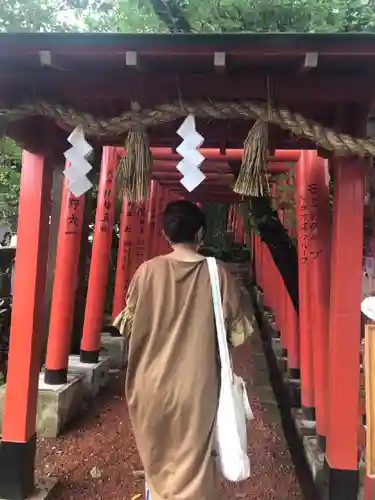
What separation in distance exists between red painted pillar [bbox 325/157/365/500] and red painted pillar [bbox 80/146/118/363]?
3.79 metres

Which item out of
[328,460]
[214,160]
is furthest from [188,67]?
[214,160]

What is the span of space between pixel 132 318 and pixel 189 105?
1.30 metres

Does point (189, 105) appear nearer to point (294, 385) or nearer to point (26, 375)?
point (26, 375)

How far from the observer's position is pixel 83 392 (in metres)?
6.14

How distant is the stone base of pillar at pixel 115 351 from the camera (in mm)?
7778

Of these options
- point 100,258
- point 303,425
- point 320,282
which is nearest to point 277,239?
point 320,282

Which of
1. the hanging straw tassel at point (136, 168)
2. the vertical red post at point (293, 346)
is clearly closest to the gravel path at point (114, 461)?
the vertical red post at point (293, 346)

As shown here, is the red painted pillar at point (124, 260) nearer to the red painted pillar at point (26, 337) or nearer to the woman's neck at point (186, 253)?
the red painted pillar at point (26, 337)

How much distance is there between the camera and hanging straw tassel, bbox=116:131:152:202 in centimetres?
304

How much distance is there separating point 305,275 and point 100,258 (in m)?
2.80

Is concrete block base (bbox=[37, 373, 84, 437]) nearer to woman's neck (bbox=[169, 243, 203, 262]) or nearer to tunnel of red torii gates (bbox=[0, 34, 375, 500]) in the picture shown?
tunnel of red torii gates (bbox=[0, 34, 375, 500])

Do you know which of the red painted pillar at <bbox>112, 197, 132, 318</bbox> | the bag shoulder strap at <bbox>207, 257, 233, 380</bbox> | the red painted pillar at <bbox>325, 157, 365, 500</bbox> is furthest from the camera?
the red painted pillar at <bbox>112, 197, 132, 318</bbox>

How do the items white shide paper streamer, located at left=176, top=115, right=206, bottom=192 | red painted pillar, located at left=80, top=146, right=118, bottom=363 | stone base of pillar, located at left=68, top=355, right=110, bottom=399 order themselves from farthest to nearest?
red painted pillar, located at left=80, top=146, right=118, bottom=363
stone base of pillar, located at left=68, top=355, right=110, bottom=399
white shide paper streamer, located at left=176, top=115, right=206, bottom=192

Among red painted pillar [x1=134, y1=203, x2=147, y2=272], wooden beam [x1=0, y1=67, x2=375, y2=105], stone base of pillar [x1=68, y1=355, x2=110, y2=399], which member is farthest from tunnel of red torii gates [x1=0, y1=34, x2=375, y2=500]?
red painted pillar [x1=134, y1=203, x2=147, y2=272]
